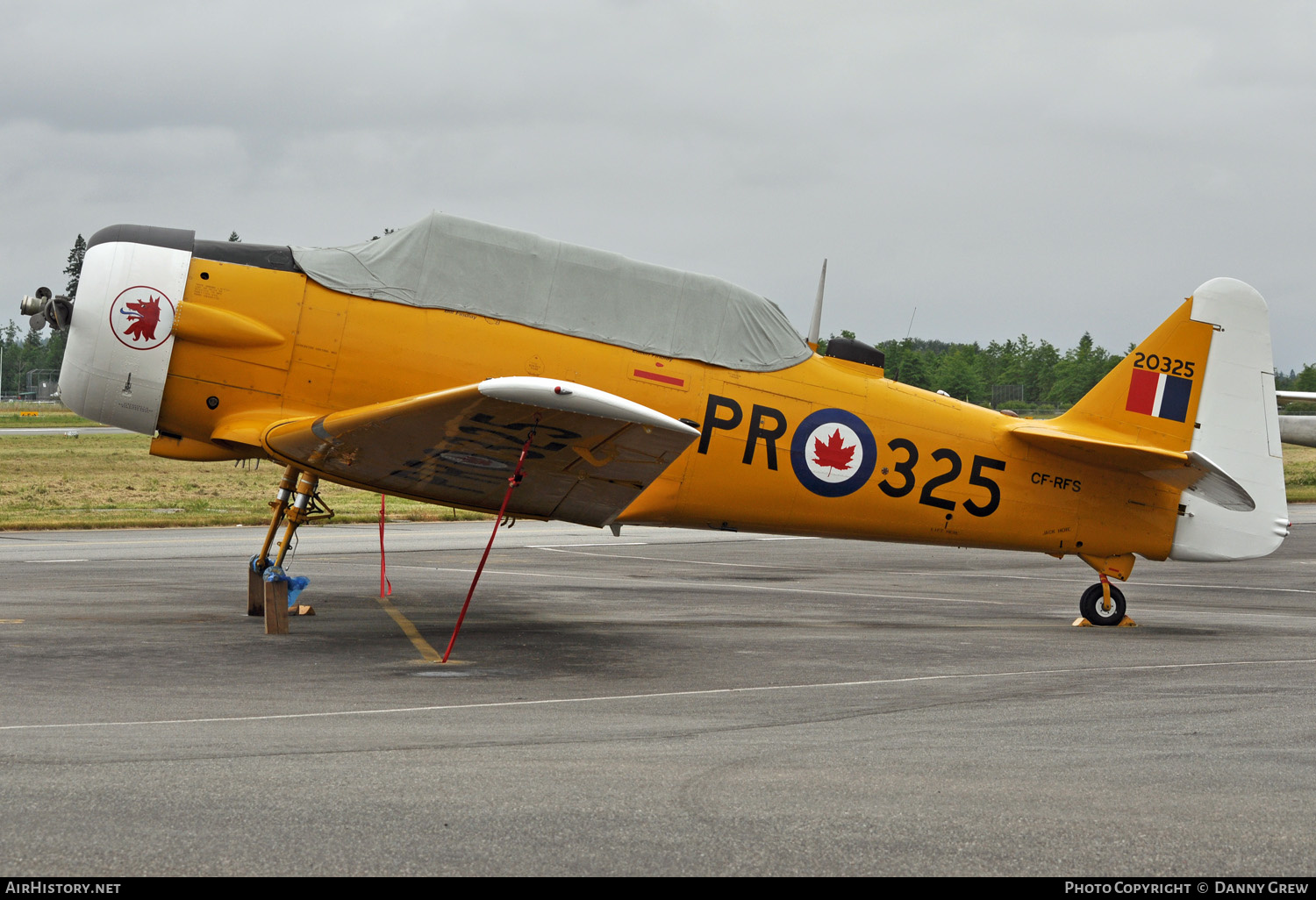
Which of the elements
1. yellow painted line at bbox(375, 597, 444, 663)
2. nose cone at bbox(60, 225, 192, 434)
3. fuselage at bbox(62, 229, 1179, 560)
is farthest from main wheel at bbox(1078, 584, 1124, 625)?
nose cone at bbox(60, 225, 192, 434)

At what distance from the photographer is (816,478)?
10672mm

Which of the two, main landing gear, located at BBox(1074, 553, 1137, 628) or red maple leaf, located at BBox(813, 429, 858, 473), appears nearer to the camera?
red maple leaf, located at BBox(813, 429, 858, 473)

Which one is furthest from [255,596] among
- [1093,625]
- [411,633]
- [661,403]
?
[1093,625]

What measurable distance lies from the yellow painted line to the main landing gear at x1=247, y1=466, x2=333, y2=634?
89 cm

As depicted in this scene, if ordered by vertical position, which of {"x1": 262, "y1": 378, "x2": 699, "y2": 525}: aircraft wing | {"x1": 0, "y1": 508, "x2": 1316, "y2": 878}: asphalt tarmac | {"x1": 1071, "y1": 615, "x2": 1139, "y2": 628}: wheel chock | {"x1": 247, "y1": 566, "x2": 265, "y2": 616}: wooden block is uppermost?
{"x1": 262, "y1": 378, "x2": 699, "y2": 525}: aircraft wing

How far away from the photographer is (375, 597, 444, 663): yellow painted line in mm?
8781

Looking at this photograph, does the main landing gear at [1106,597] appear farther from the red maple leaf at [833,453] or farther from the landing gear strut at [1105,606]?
the red maple leaf at [833,453]

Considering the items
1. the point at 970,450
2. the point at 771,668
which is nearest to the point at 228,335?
the point at 771,668

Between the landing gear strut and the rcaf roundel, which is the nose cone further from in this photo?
the landing gear strut

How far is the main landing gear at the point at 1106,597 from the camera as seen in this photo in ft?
37.6

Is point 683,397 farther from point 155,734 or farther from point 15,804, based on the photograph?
point 15,804

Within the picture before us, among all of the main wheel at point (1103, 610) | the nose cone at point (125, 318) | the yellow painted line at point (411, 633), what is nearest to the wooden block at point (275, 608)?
the yellow painted line at point (411, 633)

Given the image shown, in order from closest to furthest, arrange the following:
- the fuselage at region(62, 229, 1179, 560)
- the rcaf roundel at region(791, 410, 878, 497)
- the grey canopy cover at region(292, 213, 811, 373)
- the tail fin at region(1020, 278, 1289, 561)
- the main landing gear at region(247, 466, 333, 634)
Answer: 1. the fuselage at region(62, 229, 1179, 560)
2. the main landing gear at region(247, 466, 333, 634)
3. the grey canopy cover at region(292, 213, 811, 373)
4. the rcaf roundel at region(791, 410, 878, 497)
5. the tail fin at region(1020, 278, 1289, 561)

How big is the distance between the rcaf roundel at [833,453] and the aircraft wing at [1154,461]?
169cm
